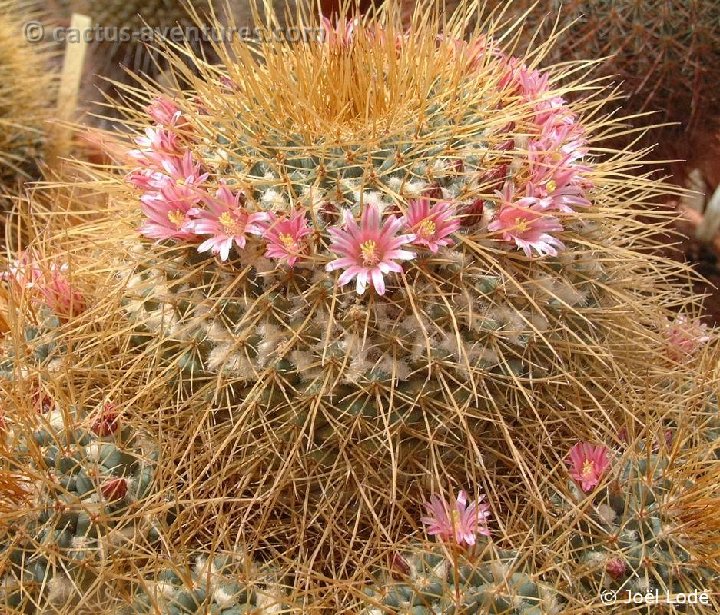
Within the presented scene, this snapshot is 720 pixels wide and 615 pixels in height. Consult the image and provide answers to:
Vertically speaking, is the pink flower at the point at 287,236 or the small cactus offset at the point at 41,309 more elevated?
the pink flower at the point at 287,236

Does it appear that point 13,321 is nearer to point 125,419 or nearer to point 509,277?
point 125,419

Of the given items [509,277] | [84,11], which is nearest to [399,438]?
[509,277]

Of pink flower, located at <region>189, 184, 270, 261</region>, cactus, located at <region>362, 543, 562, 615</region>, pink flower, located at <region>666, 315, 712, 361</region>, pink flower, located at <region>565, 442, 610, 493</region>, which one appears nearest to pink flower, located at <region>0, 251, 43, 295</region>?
pink flower, located at <region>189, 184, 270, 261</region>

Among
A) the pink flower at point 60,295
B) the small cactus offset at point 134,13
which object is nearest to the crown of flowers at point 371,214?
the pink flower at point 60,295

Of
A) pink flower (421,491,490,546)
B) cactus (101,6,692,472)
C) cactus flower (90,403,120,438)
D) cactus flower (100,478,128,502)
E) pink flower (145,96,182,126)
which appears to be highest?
pink flower (145,96,182,126)

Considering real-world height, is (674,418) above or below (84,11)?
below

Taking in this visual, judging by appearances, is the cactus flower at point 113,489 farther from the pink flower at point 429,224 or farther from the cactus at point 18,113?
the cactus at point 18,113

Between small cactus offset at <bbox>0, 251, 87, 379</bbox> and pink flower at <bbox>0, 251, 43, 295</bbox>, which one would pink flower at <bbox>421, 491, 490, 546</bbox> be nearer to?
small cactus offset at <bbox>0, 251, 87, 379</bbox>
